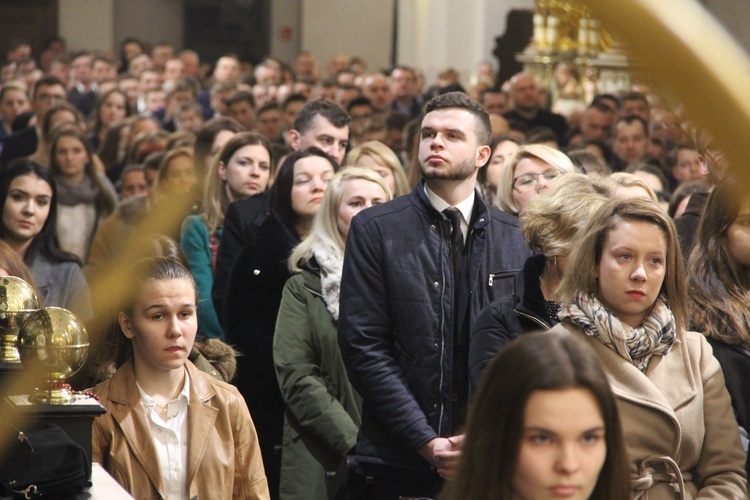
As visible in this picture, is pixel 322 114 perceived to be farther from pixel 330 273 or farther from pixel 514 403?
pixel 514 403

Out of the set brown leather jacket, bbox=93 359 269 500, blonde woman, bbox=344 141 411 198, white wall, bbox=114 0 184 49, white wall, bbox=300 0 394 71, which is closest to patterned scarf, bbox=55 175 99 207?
blonde woman, bbox=344 141 411 198

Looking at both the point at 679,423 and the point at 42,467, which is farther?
the point at 679,423

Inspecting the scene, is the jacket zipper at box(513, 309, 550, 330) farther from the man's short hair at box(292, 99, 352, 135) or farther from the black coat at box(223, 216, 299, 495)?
the man's short hair at box(292, 99, 352, 135)

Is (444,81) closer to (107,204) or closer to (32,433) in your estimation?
(107,204)

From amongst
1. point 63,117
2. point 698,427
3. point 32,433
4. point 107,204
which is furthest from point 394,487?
point 63,117

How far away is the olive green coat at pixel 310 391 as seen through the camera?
413 centimetres

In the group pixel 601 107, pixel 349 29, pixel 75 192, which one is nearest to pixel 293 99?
pixel 601 107

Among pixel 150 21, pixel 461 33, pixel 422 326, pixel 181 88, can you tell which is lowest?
pixel 422 326

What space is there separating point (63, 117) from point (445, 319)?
23.0ft

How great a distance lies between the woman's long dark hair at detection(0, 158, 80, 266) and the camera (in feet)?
17.3

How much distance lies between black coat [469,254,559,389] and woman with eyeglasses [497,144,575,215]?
1.44 m

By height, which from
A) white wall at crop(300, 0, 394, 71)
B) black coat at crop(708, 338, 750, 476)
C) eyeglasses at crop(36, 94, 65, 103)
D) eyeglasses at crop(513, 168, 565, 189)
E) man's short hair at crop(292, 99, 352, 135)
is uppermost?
white wall at crop(300, 0, 394, 71)

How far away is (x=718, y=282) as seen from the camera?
3396mm

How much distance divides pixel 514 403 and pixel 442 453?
70.1 inches
